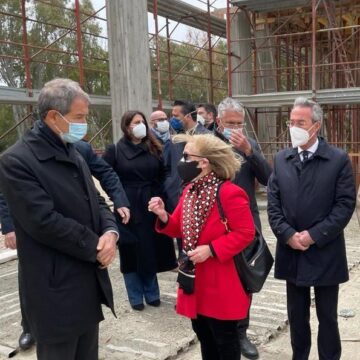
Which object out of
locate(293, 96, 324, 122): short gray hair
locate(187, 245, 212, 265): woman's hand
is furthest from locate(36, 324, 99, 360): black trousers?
locate(293, 96, 324, 122): short gray hair

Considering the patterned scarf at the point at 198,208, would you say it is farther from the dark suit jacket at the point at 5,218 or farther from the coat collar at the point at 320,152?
the dark suit jacket at the point at 5,218

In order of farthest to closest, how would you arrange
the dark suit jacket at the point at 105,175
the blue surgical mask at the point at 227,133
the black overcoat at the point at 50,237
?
the dark suit jacket at the point at 105,175
the blue surgical mask at the point at 227,133
the black overcoat at the point at 50,237

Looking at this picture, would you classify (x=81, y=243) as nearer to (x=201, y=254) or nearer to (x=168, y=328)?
(x=201, y=254)

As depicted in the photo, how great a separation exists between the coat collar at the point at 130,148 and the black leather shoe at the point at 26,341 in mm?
1669

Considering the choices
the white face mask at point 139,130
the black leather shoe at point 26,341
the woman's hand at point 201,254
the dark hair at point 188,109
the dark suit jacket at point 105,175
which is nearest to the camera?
the woman's hand at point 201,254

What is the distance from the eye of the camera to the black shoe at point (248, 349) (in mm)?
3422

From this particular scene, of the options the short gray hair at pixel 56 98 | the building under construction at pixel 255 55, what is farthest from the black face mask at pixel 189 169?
the building under construction at pixel 255 55

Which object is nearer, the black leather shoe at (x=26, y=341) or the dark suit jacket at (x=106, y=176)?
the black leather shoe at (x=26, y=341)

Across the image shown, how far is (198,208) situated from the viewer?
2609 millimetres

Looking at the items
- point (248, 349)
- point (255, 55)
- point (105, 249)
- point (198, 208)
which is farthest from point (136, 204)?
point (255, 55)

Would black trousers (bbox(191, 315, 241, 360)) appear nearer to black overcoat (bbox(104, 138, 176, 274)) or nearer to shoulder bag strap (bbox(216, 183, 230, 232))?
shoulder bag strap (bbox(216, 183, 230, 232))

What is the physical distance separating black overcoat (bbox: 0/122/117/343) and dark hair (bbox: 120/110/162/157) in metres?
1.96

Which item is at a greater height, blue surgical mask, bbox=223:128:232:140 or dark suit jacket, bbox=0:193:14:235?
blue surgical mask, bbox=223:128:232:140

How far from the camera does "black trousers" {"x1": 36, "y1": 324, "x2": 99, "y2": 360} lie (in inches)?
88.1
